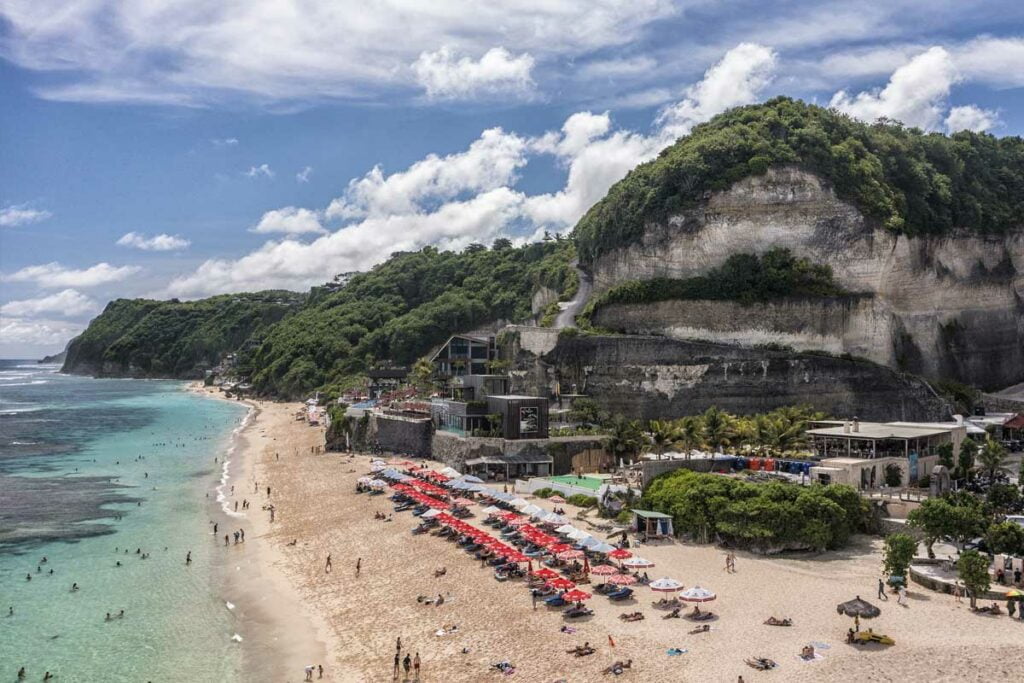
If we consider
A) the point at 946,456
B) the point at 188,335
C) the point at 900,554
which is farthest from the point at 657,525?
the point at 188,335

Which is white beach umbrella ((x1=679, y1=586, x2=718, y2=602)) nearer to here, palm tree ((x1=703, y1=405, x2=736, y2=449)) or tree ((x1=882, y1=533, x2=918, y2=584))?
tree ((x1=882, y1=533, x2=918, y2=584))

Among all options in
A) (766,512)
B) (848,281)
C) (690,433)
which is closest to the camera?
(766,512)

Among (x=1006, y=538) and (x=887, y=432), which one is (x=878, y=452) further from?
(x=1006, y=538)

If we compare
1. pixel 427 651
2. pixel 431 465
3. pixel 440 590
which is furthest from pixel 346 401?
pixel 427 651

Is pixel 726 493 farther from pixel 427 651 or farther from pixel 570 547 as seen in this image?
pixel 427 651

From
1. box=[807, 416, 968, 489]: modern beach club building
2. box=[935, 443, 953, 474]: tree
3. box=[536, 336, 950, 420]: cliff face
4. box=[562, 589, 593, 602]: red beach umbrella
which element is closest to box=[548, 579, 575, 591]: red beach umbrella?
box=[562, 589, 593, 602]: red beach umbrella

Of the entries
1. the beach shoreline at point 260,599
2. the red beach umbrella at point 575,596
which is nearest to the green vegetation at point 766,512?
the red beach umbrella at point 575,596
